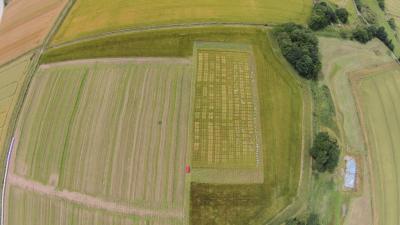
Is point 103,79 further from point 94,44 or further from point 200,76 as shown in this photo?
point 200,76

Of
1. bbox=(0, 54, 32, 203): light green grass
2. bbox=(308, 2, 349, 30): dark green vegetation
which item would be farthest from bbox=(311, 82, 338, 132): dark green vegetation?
bbox=(0, 54, 32, 203): light green grass

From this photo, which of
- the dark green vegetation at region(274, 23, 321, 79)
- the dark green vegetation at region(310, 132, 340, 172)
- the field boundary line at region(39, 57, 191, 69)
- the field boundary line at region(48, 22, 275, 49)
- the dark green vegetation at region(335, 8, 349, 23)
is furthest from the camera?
the dark green vegetation at region(335, 8, 349, 23)

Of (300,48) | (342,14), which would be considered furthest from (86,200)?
(342,14)

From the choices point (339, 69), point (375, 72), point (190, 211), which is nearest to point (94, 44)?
point (190, 211)

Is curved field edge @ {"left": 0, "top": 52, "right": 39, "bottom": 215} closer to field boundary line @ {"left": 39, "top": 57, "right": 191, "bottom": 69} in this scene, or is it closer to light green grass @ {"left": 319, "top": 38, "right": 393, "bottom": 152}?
field boundary line @ {"left": 39, "top": 57, "right": 191, "bottom": 69}

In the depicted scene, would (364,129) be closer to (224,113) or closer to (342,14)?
(224,113)

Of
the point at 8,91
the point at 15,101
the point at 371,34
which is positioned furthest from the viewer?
the point at 371,34
